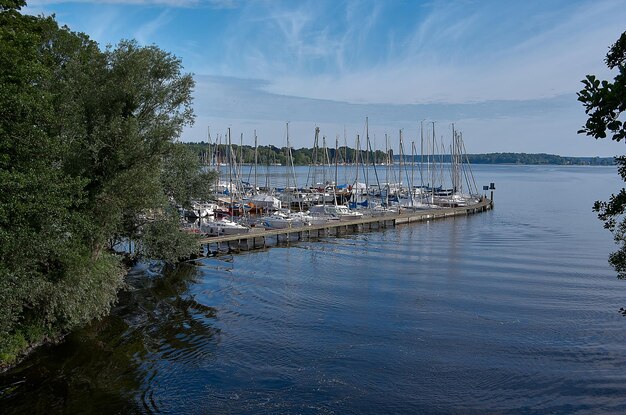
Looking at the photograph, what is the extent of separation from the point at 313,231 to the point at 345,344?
35.3 metres

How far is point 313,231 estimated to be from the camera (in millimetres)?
58531

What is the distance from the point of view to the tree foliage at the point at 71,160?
1667 centimetres

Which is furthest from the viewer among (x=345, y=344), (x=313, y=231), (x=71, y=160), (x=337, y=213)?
(x=337, y=213)

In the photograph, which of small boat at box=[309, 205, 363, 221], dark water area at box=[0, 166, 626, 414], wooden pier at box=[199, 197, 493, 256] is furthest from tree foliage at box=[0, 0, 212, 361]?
small boat at box=[309, 205, 363, 221]

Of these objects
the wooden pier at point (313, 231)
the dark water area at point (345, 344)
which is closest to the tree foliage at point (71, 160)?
the dark water area at point (345, 344)

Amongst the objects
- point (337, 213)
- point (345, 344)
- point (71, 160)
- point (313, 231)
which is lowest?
point (345, 344)

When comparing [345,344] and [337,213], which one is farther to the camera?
[337,213]

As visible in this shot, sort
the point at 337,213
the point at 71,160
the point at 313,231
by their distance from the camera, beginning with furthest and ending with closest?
the point at 337,213
the point at 313,231
the point at 71,160

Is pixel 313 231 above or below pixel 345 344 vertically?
above

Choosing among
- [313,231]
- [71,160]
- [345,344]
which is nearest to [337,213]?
[313,231]

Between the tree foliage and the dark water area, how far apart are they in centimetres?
293

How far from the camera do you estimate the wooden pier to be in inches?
1866

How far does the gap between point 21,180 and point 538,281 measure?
106ft

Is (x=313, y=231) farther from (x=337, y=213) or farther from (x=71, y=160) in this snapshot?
(x=71, y=160)
